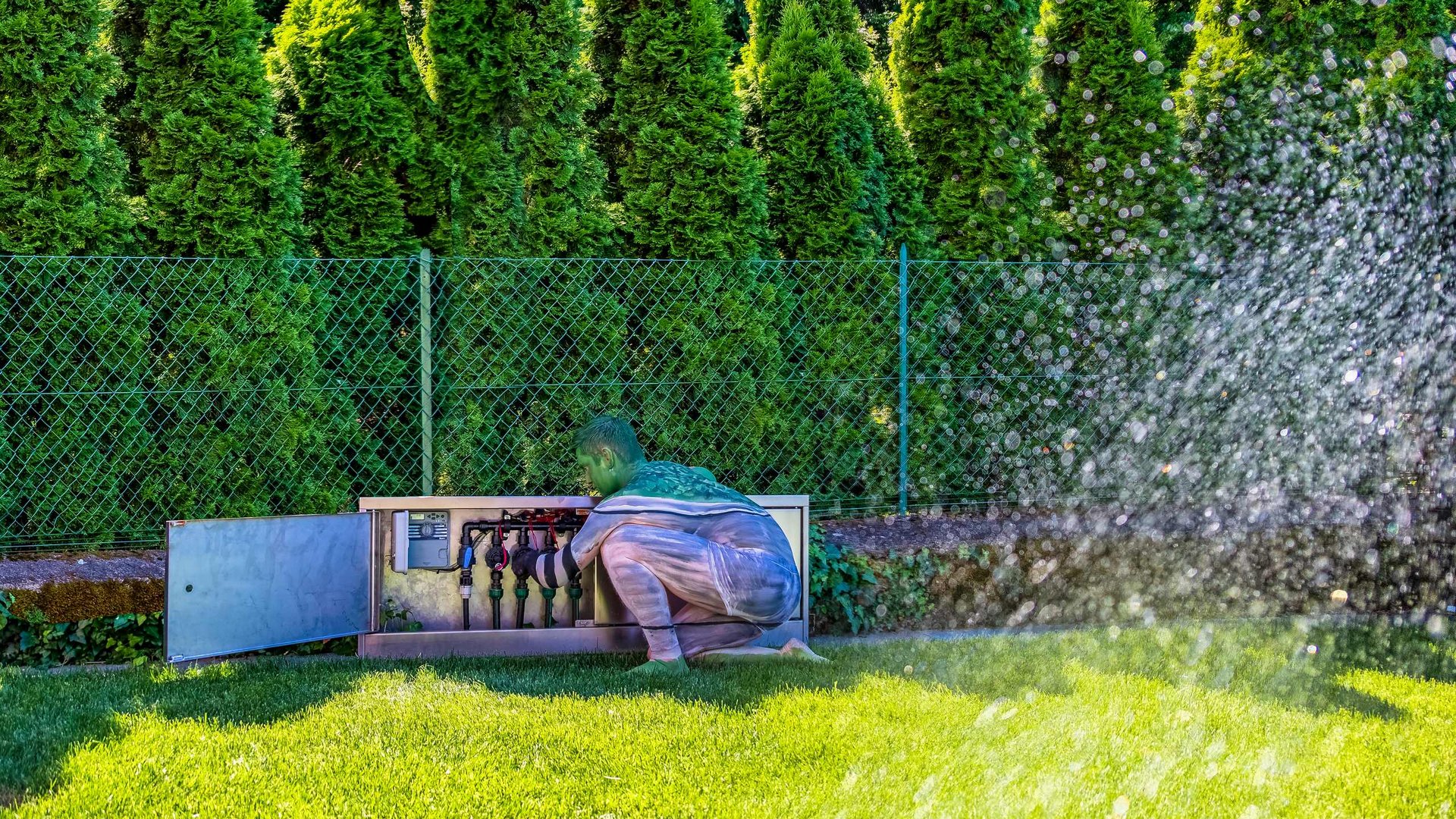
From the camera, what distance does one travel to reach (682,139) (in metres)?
7.39

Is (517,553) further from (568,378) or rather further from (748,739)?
(568,378)

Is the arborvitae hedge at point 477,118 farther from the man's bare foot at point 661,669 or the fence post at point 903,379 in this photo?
the man's bare foot at point 661,669

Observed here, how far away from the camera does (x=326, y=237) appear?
7.21 m

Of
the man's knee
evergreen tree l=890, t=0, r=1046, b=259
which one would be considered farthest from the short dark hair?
evergreen tree l=890, t=0, r=1046, b=259

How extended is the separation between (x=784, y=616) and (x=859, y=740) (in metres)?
1.26

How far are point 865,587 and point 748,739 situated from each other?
2609mm

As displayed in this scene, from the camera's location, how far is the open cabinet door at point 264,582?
4.77 m

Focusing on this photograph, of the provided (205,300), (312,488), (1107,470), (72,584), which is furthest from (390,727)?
(1107,470)

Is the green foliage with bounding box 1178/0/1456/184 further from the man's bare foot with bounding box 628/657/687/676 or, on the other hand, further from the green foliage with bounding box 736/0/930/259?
the man's bare foot with bounding box 628/657/687/676

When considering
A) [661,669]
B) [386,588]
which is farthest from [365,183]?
[661,669]

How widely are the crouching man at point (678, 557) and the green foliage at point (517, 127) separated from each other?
244cm

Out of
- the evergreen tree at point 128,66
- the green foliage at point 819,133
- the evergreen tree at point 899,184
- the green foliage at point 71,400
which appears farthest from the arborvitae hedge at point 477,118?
the evergreen tree at point 899,184

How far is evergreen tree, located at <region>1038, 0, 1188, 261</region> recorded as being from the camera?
8.30 m

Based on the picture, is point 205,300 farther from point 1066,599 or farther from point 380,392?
point 1066,599
